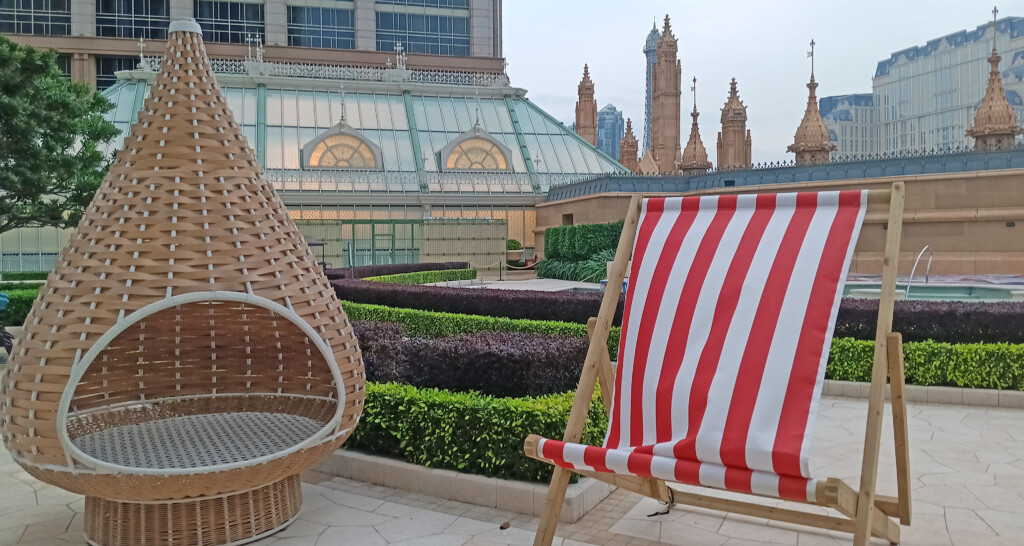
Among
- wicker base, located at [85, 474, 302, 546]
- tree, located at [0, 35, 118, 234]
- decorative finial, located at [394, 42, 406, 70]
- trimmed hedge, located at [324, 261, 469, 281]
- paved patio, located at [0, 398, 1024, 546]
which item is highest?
decorative finial, located at [394, 42, 406, 70]

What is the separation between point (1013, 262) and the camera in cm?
1908

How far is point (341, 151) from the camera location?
33375 millimetres

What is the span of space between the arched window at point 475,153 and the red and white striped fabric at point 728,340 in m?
31.0

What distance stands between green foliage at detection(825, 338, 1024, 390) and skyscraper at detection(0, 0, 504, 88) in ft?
127

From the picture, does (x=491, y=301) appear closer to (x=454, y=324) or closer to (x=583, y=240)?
(x=454, y=324)

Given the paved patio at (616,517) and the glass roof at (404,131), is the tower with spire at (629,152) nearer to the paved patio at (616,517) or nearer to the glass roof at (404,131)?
the glass roof at (404,131)

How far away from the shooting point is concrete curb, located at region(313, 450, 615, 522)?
4566 mm

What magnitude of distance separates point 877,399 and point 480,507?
2.63m

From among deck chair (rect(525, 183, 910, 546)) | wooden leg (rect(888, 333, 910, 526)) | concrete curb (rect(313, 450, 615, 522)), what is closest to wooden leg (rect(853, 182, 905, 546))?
deck chair (rect(525, 183, 910, 546))

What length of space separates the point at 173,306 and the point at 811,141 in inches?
983

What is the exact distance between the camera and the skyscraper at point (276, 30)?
39.9 meters

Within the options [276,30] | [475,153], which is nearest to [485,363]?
[475,153]

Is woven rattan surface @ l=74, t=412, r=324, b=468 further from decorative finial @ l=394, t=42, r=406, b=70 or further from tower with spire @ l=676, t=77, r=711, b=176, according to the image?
decorative finial @ l=394, t=42, r=406, b=70

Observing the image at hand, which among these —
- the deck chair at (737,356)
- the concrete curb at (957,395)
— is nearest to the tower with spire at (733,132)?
the concrete curb at (957,395)
